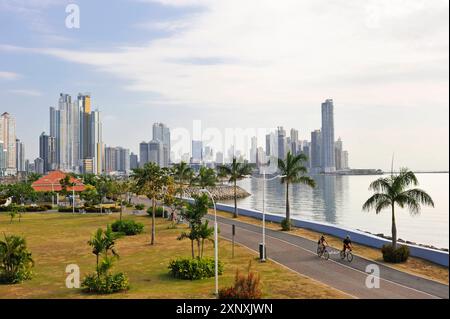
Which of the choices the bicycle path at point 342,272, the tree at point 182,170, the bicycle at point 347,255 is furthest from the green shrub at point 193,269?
the tree at point 182,170

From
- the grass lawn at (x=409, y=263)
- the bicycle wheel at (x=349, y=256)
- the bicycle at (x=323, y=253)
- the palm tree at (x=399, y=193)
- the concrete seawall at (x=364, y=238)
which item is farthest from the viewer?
the palm tree at (x=399, y=193)

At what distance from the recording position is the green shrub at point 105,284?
21047 millimetres

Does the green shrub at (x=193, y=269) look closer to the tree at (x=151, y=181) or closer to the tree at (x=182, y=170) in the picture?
the tree at (x=151, y=181)

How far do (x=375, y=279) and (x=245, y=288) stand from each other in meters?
7.47

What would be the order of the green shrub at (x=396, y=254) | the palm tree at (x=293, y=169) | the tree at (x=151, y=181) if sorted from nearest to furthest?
the green shrub at (x=396, y=254)
the tree at (x=151, y=181)
the palm tree at (x=293, y=169)

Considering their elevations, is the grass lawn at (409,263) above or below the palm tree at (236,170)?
below

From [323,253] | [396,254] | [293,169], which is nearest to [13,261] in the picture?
[323,253]

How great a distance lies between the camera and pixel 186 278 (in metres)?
23.2

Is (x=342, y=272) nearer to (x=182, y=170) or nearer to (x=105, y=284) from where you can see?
(x=105, y=284)

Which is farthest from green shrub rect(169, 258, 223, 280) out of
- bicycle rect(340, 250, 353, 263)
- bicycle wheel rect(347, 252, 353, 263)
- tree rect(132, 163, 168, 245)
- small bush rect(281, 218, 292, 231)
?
small bush rect(281, 218, 292, 231)

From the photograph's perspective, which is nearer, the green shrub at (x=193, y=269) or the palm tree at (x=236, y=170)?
the green shrub at (x=193, y=269)

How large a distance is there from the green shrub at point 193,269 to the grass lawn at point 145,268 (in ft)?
1.56

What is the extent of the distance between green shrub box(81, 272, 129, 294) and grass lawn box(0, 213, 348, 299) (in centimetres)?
47

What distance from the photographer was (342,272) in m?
23.5
